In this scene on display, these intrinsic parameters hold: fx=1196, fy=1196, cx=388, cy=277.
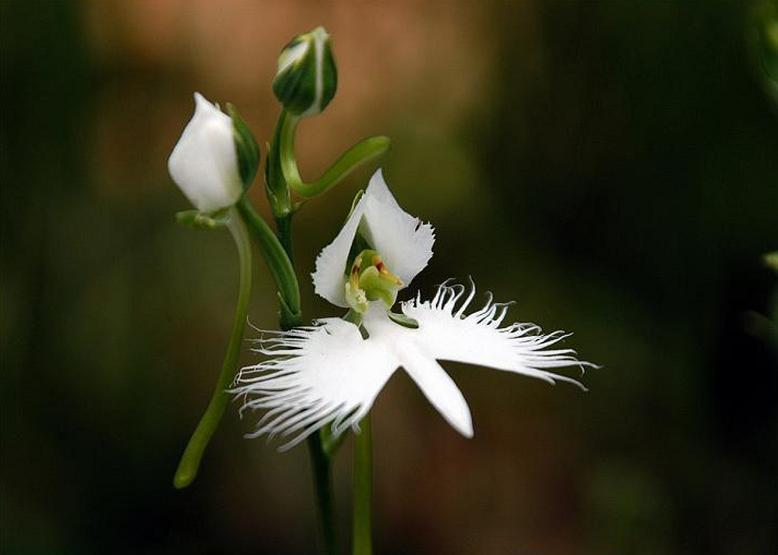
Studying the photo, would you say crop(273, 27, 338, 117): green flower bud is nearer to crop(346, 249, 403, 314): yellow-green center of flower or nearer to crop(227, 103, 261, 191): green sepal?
crop(227, 103, 261, 191): green sepal

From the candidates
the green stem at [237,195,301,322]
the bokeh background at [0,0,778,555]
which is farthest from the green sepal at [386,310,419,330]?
the bokeh background at [0,0,778,555]

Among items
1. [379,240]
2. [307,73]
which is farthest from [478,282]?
[307,73]

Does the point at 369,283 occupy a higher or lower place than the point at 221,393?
higher

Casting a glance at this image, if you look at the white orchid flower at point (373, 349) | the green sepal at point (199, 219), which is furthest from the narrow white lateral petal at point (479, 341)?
the green sepal at point (199, 219)

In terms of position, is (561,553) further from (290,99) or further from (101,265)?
(290,99)

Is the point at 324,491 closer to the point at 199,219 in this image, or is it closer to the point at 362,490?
the point at 362,490

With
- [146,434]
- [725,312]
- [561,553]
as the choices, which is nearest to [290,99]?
[146,434]
